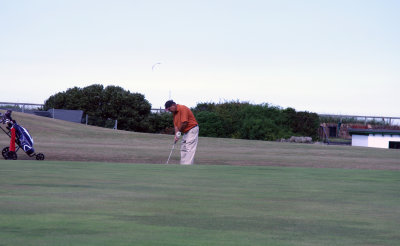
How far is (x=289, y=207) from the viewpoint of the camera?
6707 millimetres

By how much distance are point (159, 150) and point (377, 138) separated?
2312 cm

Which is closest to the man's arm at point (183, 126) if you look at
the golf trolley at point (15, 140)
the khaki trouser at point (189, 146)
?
the khaki trouser at point (189, 146)

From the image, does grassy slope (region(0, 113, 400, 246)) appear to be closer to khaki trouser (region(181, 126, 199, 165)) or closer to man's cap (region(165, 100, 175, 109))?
man's cap (region(165, 100, 175, 109))

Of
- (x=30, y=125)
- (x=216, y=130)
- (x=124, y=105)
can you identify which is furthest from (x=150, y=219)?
(x=124, y=105)

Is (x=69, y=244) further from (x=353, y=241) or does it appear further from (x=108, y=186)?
(x=108, y=186)

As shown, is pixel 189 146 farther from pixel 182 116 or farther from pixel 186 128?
pixel 182 116

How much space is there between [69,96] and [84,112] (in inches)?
77.1

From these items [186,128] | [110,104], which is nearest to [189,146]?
[186,128]

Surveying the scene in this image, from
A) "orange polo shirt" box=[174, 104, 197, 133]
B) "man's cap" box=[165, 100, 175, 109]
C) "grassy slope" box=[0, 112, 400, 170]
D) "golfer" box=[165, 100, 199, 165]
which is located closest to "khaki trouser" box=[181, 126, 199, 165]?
"golfer" box=[165, 100, 199, 165]

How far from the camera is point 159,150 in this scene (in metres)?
28.0

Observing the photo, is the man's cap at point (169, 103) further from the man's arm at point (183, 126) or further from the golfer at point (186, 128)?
the man's arm at point (183, 126)

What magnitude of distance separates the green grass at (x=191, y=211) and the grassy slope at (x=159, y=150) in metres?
12.9

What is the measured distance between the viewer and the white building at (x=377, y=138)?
4581 cm

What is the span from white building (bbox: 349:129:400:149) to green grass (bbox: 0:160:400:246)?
122 feet
